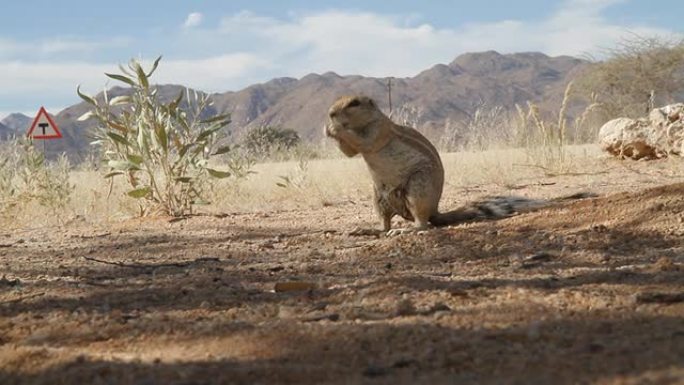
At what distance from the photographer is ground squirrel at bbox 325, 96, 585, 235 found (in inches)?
228

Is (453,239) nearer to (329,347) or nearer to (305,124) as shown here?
(329,347)

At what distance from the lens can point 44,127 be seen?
506 inches

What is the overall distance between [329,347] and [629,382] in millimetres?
974

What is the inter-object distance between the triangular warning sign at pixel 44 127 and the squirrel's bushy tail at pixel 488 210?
7799mm

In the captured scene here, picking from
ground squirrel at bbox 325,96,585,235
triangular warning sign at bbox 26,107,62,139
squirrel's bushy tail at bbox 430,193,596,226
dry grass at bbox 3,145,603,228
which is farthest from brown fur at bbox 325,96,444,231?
triangular warning sign at bbox 26,107,62,139

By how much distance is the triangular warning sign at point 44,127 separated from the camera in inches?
490

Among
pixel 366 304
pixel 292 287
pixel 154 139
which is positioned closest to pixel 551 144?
pixel 154 139

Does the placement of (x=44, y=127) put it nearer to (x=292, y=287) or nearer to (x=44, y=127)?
(x=44, y=127)

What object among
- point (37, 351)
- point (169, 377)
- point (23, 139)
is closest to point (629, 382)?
point (169, 377)

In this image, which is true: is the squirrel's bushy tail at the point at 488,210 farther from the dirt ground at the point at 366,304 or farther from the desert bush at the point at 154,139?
the desert bush at the point at 154,139

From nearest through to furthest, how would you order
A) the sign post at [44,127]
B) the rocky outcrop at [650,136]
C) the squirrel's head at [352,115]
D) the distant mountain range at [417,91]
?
the squirrel's head at [352,115]
the rocky outcrop at [650,136]
the sign post at [44,127]
the distant mountain range at [417,91]

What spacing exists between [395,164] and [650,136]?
6528 millimetres

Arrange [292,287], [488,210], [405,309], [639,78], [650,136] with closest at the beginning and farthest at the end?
[405,309] < [292,287] < [488,210] < [650,136] < [639,78]

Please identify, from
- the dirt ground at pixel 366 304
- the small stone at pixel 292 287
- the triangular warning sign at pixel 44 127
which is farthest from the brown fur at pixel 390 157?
the triangular warning sign at pixel 44 127
